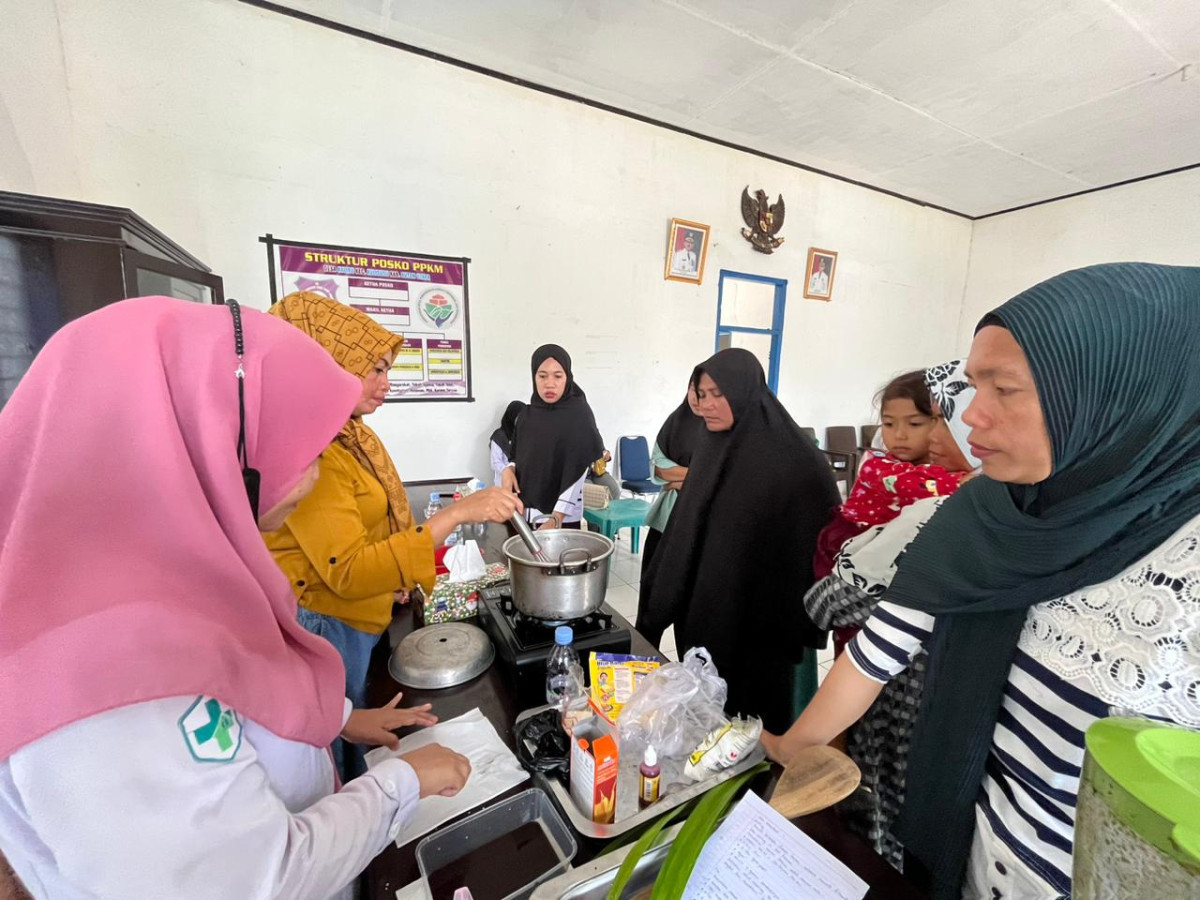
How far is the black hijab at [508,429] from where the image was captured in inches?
119

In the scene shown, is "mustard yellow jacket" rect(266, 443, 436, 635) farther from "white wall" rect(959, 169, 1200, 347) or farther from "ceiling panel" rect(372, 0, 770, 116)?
"white wall" rect(959, 169, 1200, 347)

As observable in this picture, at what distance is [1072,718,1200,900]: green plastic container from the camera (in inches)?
8.9

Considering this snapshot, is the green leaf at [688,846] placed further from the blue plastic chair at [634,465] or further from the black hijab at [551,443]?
the blue plastic chair at [634,465]

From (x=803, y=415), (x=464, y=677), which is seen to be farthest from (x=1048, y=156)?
(x=464, y=677)

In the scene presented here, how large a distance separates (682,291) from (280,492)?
11.6 feet

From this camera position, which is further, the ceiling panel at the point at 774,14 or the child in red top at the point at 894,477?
the ceiling panel at the point at 774,14

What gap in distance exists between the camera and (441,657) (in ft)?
3.26

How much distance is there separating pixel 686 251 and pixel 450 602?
10.7 feet

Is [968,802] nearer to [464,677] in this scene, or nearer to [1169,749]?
[1169,749]

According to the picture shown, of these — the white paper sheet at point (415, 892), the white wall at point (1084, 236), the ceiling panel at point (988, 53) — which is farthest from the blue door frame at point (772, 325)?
the white paper sheet at point (415, 892)

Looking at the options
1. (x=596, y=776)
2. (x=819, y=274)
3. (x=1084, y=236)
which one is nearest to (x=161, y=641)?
(x=596, y=776)

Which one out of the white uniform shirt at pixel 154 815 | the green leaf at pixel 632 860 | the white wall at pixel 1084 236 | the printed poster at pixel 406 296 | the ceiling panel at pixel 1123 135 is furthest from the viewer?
the white wall at pixel 1084 236

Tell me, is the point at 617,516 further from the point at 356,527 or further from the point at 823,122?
the point at 823,122

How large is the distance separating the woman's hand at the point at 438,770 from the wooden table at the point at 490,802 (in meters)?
0.06
